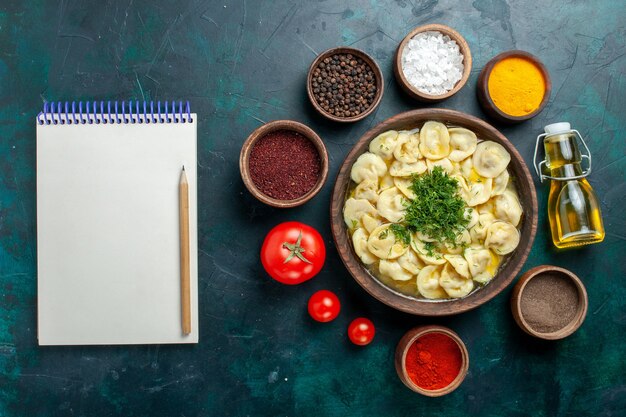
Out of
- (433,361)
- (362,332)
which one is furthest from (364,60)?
(433,361)

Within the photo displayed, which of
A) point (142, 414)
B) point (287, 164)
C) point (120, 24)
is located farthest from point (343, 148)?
point (142, 414)

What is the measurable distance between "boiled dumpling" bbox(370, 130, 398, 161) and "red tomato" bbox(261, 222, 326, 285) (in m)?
0.38

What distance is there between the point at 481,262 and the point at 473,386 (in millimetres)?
558

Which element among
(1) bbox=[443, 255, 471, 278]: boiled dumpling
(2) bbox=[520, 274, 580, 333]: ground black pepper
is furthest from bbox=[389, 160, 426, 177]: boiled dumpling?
(2) bbox=[520, 274, 580, 333]: ground black pepper

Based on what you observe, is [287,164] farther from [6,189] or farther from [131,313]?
[6,189]

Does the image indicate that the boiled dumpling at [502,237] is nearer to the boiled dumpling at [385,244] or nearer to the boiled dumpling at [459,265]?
the boiled dumpling at [459,265]

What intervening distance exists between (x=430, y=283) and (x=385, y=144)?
Answer: 53cm

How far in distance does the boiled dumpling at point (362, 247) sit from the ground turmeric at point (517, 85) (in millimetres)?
724

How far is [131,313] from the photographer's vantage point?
2.06 metres

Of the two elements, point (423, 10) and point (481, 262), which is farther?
point (423, 10)

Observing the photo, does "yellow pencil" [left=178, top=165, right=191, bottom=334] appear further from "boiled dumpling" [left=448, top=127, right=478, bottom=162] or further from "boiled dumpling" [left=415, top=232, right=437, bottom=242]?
"boiled dumpling" [left=448, top=127, right=478, bottom=162]

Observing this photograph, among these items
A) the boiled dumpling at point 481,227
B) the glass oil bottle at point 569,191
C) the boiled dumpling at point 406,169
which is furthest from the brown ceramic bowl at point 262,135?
the glass oil bottle at point 569,191

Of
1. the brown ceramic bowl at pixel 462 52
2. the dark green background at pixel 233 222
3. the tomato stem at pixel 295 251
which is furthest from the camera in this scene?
the dark green background at pixel 233 222

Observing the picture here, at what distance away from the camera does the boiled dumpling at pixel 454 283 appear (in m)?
1.91
